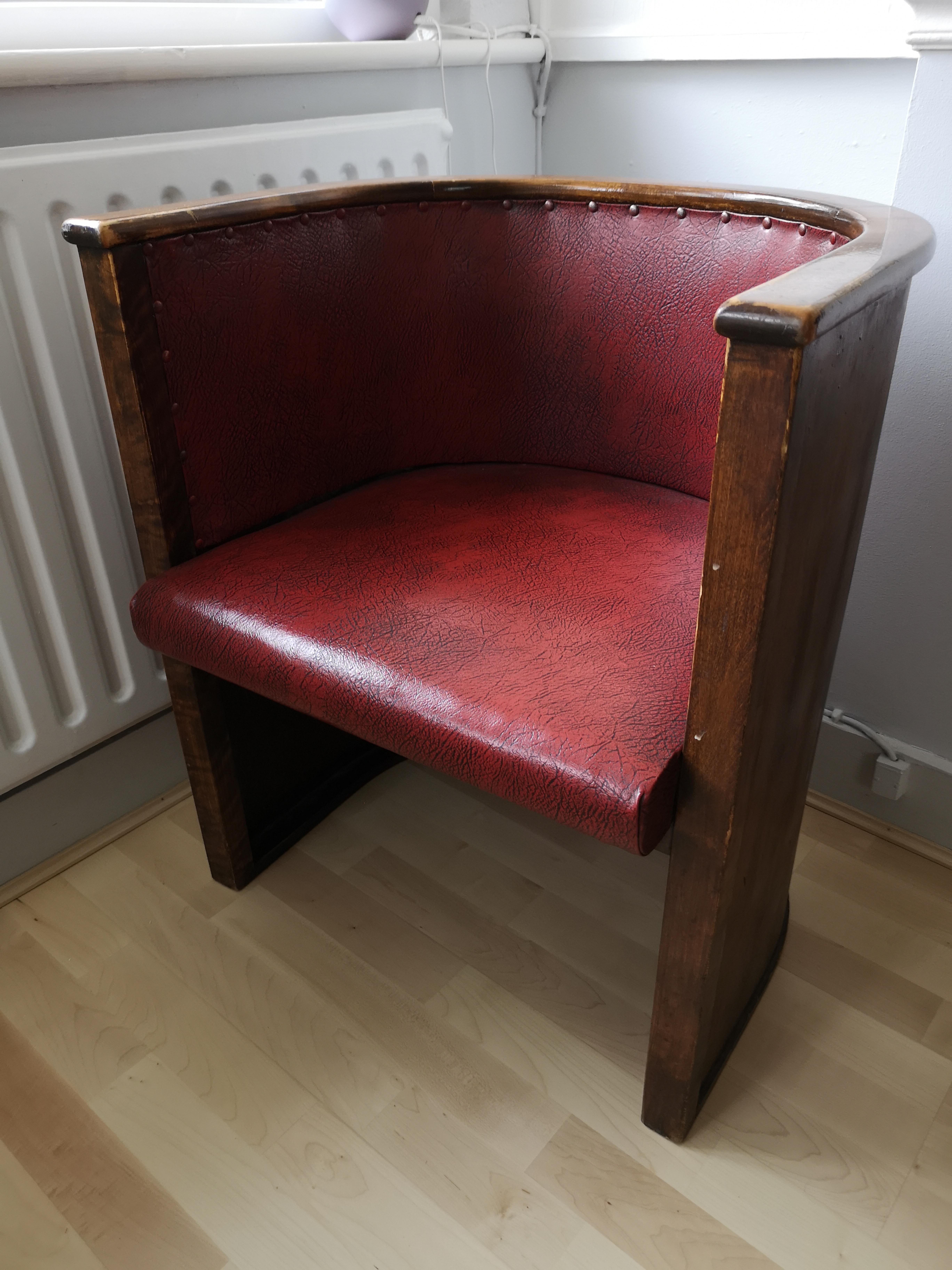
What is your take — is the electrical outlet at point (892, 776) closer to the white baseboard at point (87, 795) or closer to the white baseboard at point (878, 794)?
the white baseboard at point (878, 794)

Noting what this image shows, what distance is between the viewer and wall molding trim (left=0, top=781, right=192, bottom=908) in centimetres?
125

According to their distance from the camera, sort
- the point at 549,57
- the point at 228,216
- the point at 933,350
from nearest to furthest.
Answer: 1. the point at 228,216
2. the point at 933,350
3. the point at 549,57

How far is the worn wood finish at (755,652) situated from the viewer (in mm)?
621

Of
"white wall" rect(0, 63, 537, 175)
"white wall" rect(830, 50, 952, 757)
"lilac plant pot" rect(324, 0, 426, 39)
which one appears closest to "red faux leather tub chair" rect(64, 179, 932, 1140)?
"white wall" rect(830, 50, 952, 757)

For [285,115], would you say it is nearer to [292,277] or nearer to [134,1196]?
[292,277]

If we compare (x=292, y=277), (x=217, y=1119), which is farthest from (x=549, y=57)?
(x=217, y=1119)

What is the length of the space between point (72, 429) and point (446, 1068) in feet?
2.71

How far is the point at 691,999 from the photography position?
2.75ft

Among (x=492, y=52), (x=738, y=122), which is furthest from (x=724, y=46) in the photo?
(x=492, y=52)

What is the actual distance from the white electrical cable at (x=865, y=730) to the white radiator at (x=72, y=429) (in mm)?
926

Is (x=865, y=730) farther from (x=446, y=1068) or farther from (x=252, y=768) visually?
(x=252, y=768)

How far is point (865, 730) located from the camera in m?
1.28

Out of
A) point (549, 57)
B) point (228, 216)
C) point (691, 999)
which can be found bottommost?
point (691, 999)

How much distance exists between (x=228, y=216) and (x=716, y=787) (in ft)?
2.39
